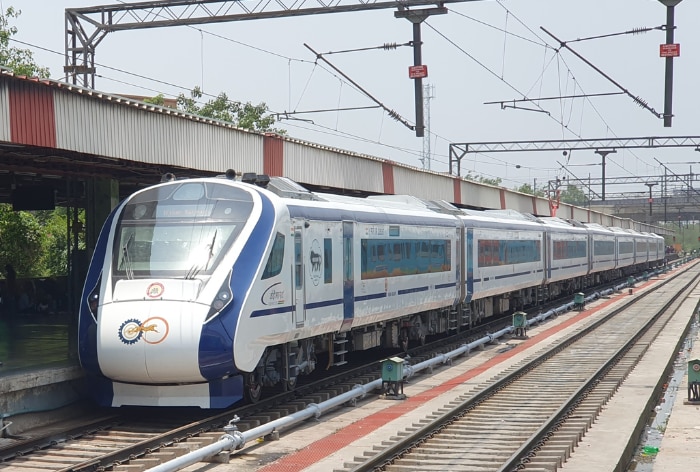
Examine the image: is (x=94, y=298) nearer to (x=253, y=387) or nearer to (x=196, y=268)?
(x=196, y=268)

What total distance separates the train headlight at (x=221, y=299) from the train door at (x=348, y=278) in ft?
13.4

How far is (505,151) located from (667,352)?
83.7 ft

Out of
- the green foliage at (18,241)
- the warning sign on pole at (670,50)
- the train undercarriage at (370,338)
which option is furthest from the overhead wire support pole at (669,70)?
the green foliage at (18,241)

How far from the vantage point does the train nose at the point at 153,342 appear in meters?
12.4

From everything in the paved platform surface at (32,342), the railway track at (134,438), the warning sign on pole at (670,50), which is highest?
the warning sign on pole at (670,50)

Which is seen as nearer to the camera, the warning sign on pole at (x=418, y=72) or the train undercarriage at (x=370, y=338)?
the train undercarriage at (x=370, y=338)

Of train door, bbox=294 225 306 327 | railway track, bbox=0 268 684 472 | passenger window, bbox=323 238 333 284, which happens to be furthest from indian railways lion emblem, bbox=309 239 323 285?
railway track, bbox=0 268 684 472

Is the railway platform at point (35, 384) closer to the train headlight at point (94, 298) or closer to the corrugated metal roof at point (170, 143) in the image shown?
the train headlight at point (94, 298)

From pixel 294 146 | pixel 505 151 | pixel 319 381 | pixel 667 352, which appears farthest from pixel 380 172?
pixel 505 151

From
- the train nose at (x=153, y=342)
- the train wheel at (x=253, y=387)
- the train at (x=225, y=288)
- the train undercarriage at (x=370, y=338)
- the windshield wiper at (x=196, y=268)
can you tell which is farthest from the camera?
the train undercarriage at (x=370, y=338)

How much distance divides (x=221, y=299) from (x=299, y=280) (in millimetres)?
2161

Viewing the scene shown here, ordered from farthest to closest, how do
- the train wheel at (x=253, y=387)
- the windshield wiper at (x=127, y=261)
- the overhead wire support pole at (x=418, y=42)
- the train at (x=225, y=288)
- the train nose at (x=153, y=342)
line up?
the overhead wire support pole at (x=418, y=42)
the train wheel at (x=253, y=387)
the windshield wiper at (x=127, y=261)
the train at (x=225, y=288)
the train nose at (x=153, y=342)

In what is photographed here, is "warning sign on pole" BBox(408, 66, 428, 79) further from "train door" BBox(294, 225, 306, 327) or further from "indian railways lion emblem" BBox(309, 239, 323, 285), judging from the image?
"train door" BBox(294, 225, 306, 327)

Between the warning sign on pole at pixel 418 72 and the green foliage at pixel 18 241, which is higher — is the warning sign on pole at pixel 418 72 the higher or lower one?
the higher one
